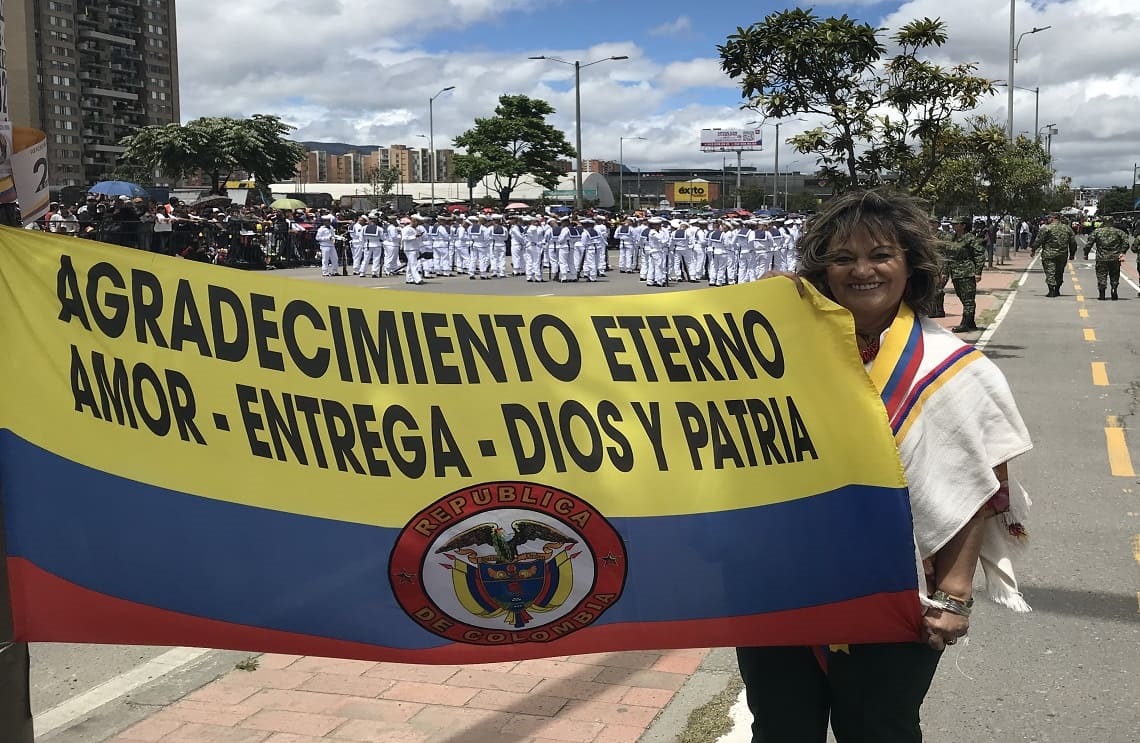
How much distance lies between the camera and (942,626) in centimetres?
234

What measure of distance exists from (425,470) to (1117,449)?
7839mm

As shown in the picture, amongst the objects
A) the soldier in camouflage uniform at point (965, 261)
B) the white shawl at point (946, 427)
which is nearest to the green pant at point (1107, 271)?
the soldier in camouflage uniform at point (965, 261)

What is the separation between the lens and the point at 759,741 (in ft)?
8.39

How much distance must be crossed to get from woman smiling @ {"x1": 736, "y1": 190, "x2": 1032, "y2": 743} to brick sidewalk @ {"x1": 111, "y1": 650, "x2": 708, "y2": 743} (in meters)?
1.30

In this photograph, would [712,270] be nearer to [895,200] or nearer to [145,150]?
[895,200]

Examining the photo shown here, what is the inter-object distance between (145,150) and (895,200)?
2539 inches

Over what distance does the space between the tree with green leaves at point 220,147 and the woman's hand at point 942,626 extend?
57707 millimetres

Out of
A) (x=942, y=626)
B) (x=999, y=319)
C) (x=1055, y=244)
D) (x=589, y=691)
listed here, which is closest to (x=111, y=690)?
(x=589, y=691)

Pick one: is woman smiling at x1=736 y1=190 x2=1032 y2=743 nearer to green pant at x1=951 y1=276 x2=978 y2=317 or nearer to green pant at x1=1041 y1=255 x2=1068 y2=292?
green pant at x1=951 y1=276 x2=978 y2=317

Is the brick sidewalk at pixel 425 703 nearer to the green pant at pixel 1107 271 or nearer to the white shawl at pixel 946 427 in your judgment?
the white shawl at pixel 946 427

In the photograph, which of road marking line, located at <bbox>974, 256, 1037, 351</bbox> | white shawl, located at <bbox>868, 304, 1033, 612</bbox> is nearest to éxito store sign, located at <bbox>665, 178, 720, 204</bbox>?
road marking line, located at <bbox>974, 256, 1037, 351</bbox>

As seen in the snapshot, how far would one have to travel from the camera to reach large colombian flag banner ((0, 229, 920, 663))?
2268 millimetres

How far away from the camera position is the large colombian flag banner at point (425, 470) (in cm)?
227

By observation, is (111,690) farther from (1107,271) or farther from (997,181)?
(997,181)
